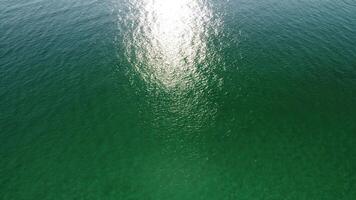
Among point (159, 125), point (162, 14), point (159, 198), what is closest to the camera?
point (159, 198)

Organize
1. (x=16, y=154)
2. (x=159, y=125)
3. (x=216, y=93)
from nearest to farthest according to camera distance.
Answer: (x=16, y=154)
(x=159, y=125)
(x=216, y=93)

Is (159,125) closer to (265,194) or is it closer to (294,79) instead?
(265,194)

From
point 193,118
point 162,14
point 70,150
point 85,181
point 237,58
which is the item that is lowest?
point 85,181

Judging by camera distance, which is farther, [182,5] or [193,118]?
[182,5]

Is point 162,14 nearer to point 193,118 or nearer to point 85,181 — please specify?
point 193,118

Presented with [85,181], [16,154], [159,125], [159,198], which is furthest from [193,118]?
[16,154]

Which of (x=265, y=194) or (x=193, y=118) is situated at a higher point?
(x=193, y=118)

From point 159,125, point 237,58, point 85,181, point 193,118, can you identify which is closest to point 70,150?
point 85,181
